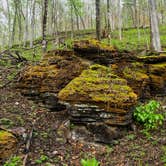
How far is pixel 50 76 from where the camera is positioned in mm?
9195

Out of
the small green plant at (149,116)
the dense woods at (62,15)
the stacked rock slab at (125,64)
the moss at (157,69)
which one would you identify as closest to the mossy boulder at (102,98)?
the small green plant at (149,116)

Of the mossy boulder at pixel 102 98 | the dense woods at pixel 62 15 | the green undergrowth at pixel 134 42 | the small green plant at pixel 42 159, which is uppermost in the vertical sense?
the dense woods at pixel 62 15

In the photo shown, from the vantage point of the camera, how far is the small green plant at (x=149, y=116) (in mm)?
7766

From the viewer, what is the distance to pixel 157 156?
6543 mm

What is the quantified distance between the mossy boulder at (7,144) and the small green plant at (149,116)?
3536mm

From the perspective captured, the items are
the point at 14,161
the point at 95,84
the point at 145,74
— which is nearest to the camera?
the point at 14,161

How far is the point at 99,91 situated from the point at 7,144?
9.38 ft

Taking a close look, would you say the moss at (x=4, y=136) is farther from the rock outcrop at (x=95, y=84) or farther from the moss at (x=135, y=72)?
the moss at (x=135, y=72)

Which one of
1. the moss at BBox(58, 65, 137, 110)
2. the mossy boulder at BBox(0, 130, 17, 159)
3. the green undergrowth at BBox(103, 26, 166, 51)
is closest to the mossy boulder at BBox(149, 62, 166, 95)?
the moss at BBox(58, 65, 137, 110)

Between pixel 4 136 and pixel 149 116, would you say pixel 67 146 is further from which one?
pixel 149 116

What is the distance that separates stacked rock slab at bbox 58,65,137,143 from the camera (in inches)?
287

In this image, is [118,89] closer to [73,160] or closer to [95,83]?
[95,83]

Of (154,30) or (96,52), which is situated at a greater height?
(154,30)

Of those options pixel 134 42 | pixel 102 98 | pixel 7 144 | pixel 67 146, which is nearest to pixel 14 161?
pixel 7 144
